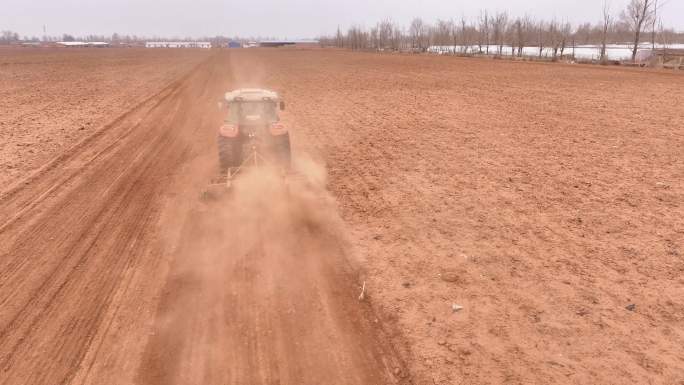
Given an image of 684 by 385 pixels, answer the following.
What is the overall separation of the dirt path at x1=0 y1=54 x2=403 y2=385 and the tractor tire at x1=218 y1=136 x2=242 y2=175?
1.02m

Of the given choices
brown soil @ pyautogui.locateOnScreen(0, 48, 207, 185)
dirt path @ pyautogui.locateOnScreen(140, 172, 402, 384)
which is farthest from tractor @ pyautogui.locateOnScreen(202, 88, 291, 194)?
brown soil @ pyautogui.locateOnScreen(0, 48, 207, 185)

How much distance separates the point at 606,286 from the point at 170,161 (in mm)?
10632

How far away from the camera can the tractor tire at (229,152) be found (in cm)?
961

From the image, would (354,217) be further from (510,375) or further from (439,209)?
(510,375)

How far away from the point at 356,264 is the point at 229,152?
4295 millimetres

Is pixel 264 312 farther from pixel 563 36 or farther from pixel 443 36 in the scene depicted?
pixel 443 36

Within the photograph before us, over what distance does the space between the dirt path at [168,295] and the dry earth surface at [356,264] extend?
1.2 inches

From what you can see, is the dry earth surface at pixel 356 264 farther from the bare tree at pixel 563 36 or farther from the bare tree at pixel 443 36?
the bare tree at pixel 443 36

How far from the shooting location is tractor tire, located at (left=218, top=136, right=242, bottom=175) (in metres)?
9.61

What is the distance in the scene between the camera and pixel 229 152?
9.67m

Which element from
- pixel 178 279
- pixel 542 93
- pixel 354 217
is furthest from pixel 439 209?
pixel 542 93

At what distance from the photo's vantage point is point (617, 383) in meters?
4.60

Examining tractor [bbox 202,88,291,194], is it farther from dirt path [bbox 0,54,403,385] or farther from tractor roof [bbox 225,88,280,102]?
dirt path [bbox 0,54,403,385]

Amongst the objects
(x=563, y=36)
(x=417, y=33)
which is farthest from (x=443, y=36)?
(x=563, y=36)
